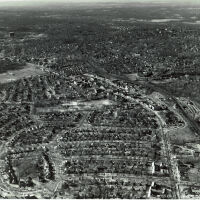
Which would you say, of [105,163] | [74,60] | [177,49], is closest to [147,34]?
[177,49]

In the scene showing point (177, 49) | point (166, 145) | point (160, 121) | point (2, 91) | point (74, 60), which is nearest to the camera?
point (166, 145)

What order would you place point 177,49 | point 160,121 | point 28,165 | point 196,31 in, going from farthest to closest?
point 196,31
point 177,49
point 160,121
point 28,165

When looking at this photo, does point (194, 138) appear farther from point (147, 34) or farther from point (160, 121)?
point (147, 34)

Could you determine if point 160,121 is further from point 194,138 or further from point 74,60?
point 74,60

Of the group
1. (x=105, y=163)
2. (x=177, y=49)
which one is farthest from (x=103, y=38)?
(x=105, y=163)

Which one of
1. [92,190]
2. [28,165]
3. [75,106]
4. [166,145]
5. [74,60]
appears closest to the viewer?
[92,190]

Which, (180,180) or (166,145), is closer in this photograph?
→ (180,180)
